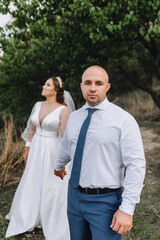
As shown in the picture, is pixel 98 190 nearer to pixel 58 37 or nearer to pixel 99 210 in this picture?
pixel 99 210

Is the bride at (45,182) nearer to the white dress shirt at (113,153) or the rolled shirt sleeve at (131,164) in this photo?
the white dress shirt at (113,153)

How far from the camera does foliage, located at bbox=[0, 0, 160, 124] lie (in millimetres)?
4664

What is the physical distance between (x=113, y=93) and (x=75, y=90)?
3.81m

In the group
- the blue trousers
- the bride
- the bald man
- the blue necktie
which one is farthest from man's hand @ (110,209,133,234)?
the bride

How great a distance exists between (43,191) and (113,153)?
5.81 feet

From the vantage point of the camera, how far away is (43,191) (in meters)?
3.12

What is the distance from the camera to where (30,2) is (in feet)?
17.3

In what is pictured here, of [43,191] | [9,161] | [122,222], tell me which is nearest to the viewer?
[122,222]

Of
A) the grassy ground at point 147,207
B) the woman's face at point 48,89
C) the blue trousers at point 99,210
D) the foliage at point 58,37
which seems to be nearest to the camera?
the blue trousers at point 99,210

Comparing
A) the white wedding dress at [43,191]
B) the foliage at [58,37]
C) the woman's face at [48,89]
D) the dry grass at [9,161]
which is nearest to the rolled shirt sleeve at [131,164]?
the white wedding dress at [43,191]

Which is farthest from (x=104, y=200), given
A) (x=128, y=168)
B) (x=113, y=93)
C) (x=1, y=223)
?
(x=113, y=93)

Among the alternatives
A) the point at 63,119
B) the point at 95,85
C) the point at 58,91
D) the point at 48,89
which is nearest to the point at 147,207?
the point at 63,119

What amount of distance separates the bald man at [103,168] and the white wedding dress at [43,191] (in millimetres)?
1286

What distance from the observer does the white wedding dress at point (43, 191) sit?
3066mm
